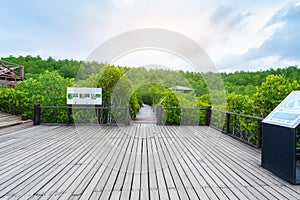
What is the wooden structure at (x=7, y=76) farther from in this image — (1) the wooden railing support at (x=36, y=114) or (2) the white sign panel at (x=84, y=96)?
(2) the white sign panel at (x=84, y=96)

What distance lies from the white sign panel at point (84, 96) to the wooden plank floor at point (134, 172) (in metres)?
2.42

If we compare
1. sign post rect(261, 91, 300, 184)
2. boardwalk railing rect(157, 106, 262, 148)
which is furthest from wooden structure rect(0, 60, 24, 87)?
sign post rect(261, 91, 300, 184)

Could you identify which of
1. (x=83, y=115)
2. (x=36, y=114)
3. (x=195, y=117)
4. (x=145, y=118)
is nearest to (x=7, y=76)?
(x=36, y=114)

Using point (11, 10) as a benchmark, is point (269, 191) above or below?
below

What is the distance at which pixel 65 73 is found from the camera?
51.0 feet

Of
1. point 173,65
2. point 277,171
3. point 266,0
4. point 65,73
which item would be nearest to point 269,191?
point 277,171

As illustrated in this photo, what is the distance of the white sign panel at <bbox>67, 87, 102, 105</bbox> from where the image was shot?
19.8 feet

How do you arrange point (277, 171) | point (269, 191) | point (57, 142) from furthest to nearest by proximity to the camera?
point (57, 142), point (277, 171), point (269, 191)

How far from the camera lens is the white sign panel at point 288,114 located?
216cm

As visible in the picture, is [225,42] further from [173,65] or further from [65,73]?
[65,73]

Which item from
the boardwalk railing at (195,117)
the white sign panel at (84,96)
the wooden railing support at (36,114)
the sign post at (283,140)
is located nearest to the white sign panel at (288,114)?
the sign post at (283,140)

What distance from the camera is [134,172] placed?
234 cm

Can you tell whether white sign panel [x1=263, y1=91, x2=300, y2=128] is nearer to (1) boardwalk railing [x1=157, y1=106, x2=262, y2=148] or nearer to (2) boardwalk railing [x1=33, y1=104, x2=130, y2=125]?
(1) boardwalk railing [x1=157, y1=106, x2=262, y2=148]

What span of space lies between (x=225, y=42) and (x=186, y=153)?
8453 mm
